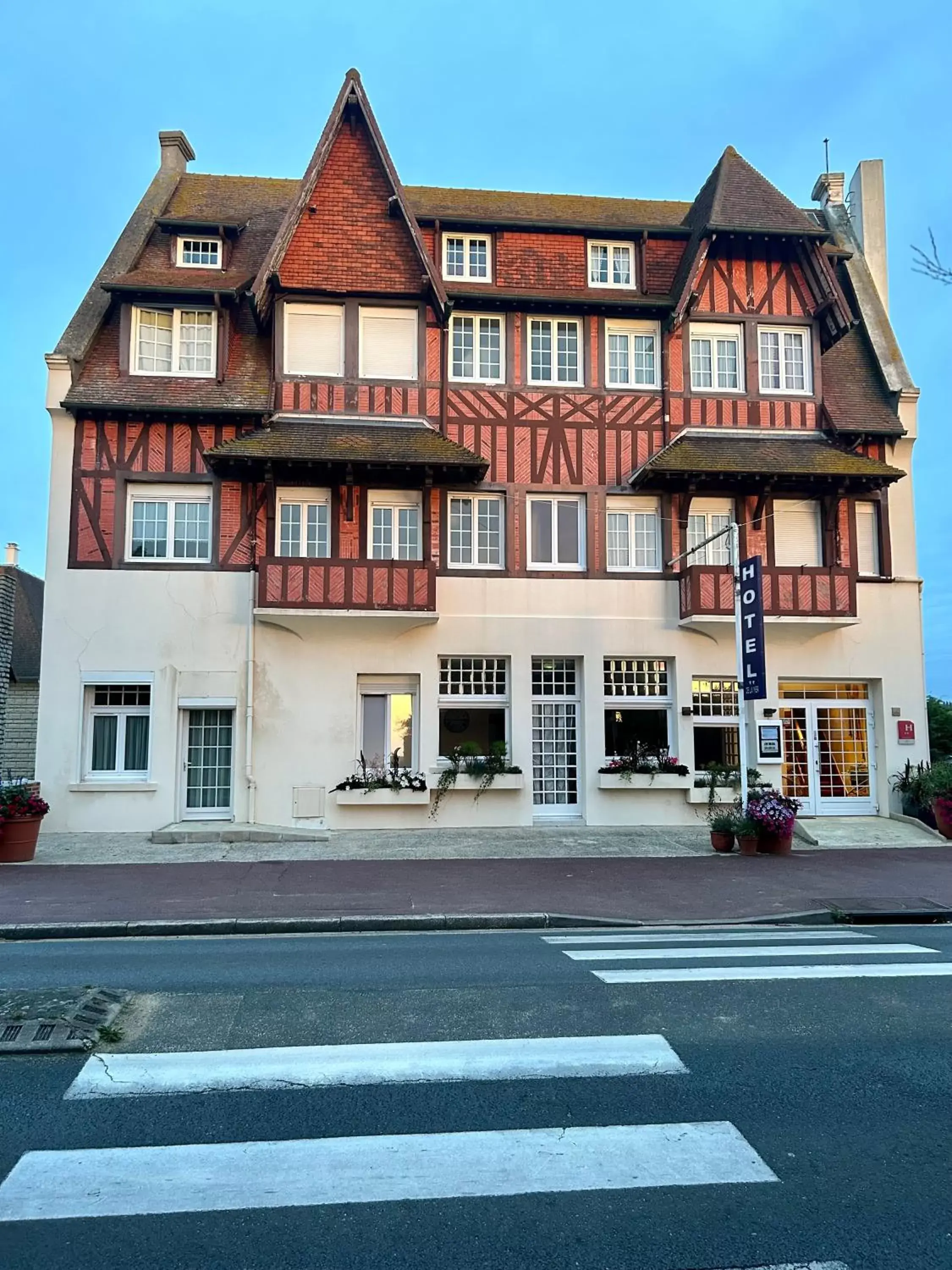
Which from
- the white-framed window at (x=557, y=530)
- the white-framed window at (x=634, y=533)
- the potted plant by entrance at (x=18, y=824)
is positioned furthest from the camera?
the white-framed window at (x=634, y=533)

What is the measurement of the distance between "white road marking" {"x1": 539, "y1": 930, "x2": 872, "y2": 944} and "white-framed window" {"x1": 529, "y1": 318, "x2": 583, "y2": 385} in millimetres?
12470

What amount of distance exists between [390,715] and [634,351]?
29.6ft

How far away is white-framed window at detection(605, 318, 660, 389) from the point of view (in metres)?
18.7

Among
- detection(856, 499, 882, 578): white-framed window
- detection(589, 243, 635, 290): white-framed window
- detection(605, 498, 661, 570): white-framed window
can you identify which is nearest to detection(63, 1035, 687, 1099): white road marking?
detection(605, 498, 661, 570): white-framed window

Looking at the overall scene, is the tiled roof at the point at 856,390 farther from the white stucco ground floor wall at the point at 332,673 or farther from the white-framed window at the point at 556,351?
the white-framed window at the point at 556,351

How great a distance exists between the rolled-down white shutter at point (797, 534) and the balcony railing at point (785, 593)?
1002mm

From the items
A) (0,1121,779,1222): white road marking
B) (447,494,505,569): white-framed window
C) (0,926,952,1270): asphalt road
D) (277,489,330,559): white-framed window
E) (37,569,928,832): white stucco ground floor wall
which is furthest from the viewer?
(447,494,505,569): white-framed window

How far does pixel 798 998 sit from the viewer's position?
20.0ft

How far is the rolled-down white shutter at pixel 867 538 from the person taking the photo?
18719 millimetres

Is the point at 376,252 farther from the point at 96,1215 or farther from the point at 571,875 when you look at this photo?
the point at 96,1215

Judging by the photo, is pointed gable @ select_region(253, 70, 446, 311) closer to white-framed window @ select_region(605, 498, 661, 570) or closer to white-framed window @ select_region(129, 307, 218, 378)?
white-framed window @ select_region(129, 307, 218, 378)

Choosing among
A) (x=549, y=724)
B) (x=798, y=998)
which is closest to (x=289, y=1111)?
(x=798, y=998)

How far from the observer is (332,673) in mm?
17172

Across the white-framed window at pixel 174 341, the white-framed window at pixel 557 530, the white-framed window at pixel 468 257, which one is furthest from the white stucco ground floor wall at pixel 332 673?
the white-framed window at pixel 468 257
